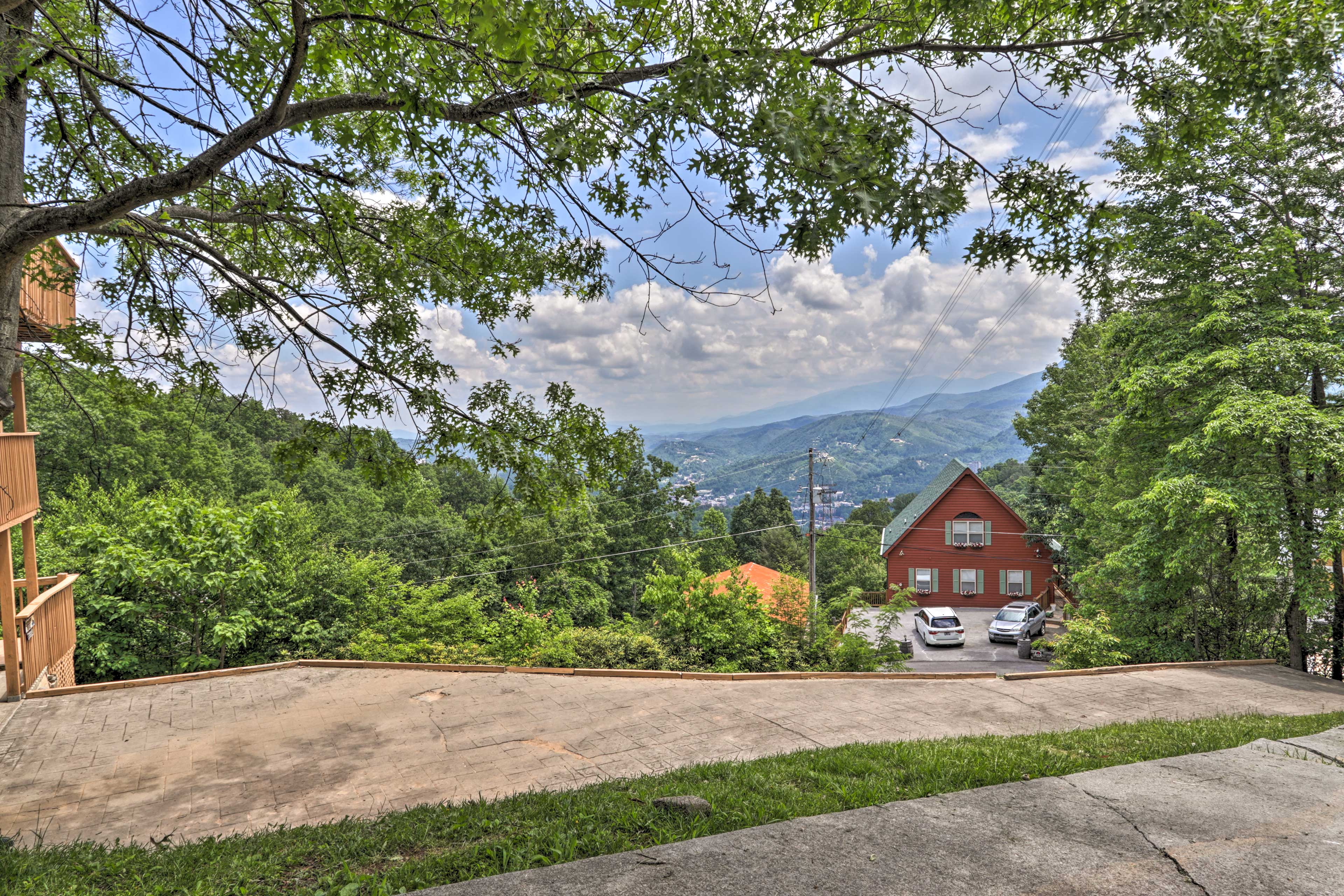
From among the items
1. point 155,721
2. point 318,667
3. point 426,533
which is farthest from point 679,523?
point 155,721

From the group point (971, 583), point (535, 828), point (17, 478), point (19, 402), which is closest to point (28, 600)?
point (17, 478)

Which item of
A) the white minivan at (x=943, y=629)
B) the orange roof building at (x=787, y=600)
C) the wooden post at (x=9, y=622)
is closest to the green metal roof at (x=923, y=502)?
the white minivan at (x=943, y=629)

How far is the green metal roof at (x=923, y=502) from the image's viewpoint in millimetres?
31625

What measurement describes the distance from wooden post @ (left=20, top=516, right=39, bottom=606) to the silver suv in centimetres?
2610

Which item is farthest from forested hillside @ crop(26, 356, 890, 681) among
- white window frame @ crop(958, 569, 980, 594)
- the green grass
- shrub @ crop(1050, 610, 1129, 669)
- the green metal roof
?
white window frame @ crop(958, 569, 980, 594)

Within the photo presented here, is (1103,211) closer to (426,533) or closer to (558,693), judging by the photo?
(558,693)

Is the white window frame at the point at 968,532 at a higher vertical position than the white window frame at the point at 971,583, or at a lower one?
higher

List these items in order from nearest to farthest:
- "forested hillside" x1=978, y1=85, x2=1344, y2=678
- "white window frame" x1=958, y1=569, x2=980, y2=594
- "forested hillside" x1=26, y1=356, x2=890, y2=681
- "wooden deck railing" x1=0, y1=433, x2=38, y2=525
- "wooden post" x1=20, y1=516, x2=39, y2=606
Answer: "forested hillside" x1=26, y1=356, x2=890, y2=681 → "wooden deck railing" x1=0, y1=433, x2=38, y2=525 → "wooden post" x1=20, y1=516, x2=39, y2=606 → "forested hillside" x1=978, y1=85, x2=1344, y2=678 → "white window frame" x1=958, y1=569, x2=980, y2=594

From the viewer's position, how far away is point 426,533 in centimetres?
3181

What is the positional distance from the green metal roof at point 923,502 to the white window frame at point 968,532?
1771mm

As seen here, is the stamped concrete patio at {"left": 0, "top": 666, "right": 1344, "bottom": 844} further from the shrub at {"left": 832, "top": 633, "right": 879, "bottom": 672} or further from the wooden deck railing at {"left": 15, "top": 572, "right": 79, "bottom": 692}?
the shrub at {"left": 832, "top": 633, "right": 879, "bottom": 672}

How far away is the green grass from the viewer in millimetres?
3105

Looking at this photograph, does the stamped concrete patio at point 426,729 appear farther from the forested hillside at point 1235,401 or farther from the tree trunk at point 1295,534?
the forested hillside at point 1235,401

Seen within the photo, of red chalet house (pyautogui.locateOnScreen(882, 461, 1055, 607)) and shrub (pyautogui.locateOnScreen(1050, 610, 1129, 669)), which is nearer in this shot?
shrub (pyautogui.locateOnScreen(1050, 610, 1129, 669))
